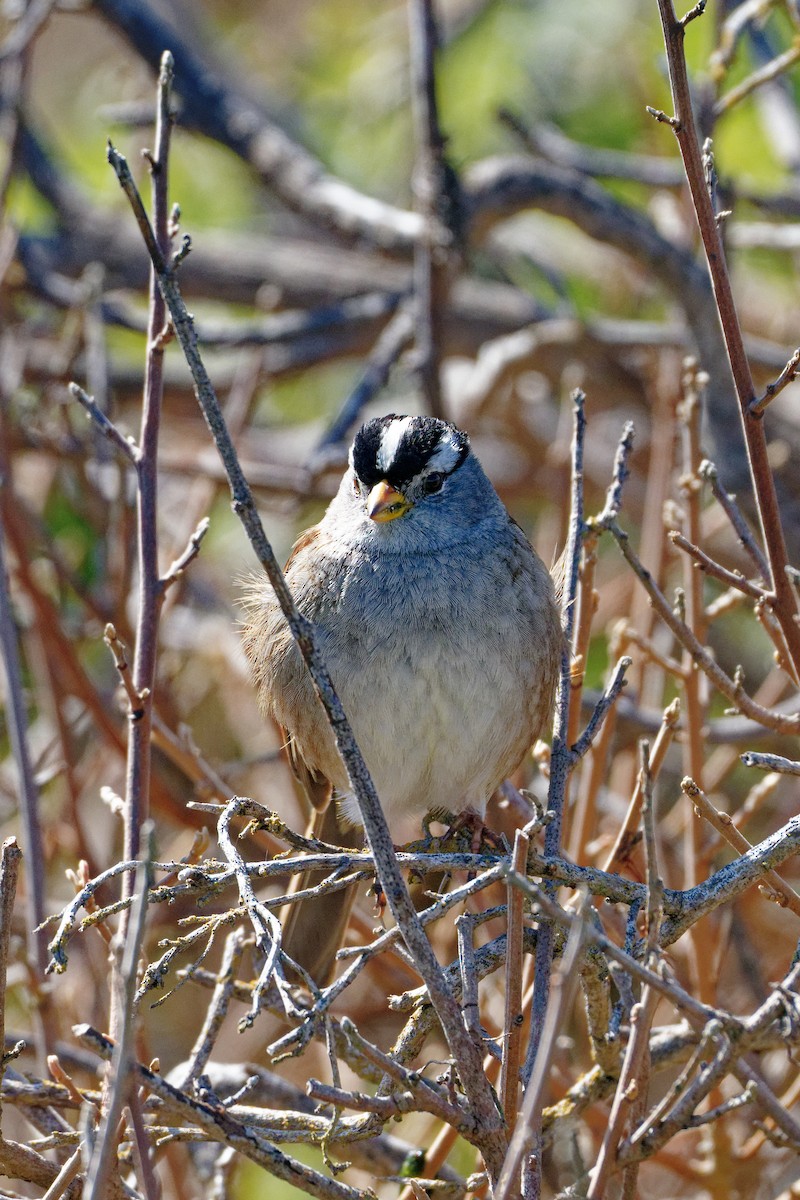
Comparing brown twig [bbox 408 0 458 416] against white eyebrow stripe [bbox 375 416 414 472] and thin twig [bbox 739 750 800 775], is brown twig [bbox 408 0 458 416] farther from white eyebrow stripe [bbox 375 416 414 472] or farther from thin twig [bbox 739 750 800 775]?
thin twig [bbox 739 750 800 775]

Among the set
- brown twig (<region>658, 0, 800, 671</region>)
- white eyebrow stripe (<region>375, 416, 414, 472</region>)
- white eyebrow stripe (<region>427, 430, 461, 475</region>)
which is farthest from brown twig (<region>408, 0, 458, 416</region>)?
brown twig (<region>658, 0, 800, 671</region>)

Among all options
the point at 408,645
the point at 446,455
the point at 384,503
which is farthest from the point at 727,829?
the point at 446,455

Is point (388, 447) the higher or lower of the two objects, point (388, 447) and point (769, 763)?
the higher

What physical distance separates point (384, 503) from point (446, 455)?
27cm

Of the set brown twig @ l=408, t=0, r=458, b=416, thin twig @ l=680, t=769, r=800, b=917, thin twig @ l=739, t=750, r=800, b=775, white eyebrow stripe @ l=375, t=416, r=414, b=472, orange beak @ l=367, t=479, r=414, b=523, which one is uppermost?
brown twig @ l=408, t=0, r=458, b=416

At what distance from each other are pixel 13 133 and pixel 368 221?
1.21 m

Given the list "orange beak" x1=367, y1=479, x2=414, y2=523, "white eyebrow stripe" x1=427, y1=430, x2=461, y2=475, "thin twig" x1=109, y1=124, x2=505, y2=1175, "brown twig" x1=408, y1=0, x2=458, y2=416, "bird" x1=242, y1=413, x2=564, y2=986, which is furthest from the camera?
"brown twig" x1=408, y1=0, x2=458, y2=416

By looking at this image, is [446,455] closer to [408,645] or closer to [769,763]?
[408,645]

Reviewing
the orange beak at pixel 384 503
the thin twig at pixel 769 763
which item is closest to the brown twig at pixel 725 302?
the thin twig at pixel 769 763

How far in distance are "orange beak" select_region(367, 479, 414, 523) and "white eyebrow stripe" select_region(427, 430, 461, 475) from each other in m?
0.13

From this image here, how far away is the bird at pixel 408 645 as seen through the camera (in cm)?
270

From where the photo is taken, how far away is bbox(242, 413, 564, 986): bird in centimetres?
270

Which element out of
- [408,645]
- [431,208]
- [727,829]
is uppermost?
[431,208]

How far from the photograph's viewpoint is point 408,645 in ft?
8.93
